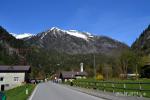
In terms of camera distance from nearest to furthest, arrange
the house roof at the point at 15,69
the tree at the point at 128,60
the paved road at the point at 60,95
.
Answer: the paved road at the point at 60,95
the tree at the point at 128,60
the house roof at the point at 15,69

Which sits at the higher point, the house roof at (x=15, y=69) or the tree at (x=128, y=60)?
the tree at (x=128, y=60)

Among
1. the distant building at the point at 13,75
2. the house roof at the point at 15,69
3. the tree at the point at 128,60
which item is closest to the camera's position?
the tree at the point at 128,60

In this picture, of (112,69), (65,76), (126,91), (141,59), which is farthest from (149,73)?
(65,76)

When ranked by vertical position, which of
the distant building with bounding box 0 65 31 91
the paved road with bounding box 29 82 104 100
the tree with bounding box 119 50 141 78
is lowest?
the paved road with bounding box 29 82 104 100

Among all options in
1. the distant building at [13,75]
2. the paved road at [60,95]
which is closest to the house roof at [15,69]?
the distant building at [13,75]

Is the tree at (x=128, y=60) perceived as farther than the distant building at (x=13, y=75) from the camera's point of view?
No

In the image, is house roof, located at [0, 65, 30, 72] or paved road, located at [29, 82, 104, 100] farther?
house roof, located at [0, 65, 30, 72]

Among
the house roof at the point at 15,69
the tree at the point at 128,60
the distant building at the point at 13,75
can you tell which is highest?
the tree at the point at 128,60

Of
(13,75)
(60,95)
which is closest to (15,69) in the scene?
(13,75)

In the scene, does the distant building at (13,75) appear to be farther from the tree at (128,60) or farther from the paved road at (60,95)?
the paved road at (60,95)

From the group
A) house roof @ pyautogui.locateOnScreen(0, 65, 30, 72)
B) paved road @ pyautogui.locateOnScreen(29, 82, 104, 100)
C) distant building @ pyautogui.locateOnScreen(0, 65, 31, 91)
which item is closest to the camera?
paved road @ pyautogui.locateOnScreen(29, 82, 104, 100)

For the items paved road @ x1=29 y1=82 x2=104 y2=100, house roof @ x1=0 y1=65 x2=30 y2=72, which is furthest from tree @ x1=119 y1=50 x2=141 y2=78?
paved road @ x1=29 y1=82 x2=104 y2=100

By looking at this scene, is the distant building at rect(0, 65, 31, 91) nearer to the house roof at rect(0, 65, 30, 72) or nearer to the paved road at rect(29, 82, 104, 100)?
the house roof at rect(0, 65, 30, 72)

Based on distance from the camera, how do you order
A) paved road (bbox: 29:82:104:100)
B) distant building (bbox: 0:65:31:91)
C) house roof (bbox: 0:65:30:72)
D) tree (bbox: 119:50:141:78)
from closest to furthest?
1. paved road (bbox: 29:82:104:100)
2. tree (bbox: 119:50:141:78)
3. distant building (bbox: 0:65:31:91)
4. house roof (bbox: 0:65:30:72)
